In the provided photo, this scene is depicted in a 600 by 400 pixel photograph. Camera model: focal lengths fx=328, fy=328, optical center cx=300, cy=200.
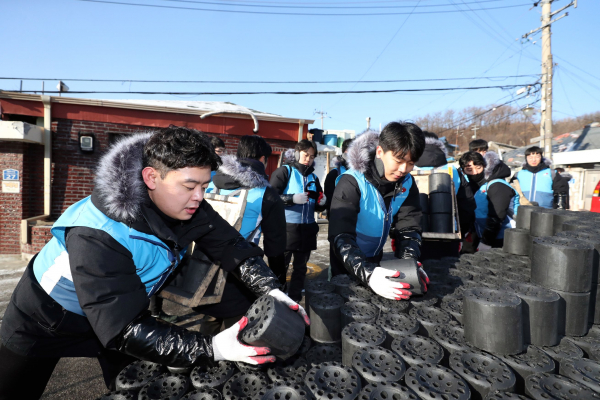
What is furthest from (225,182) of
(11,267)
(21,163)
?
(21,163)

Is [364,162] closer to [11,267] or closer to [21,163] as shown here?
[11,267]

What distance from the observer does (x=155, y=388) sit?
4.06ft

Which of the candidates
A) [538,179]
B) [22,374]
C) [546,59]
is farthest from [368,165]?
[546,59]

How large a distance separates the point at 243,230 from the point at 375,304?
1668mm

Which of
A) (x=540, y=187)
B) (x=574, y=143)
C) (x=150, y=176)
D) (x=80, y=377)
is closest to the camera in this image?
(x=150, y=176)

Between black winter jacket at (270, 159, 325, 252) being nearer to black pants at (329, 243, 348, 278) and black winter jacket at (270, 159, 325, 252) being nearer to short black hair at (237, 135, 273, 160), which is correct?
short black hair at (237, 135, 273, 160)

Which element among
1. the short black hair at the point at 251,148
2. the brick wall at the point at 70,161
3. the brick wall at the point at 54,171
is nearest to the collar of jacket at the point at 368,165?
the short black hair at the point at 251,148

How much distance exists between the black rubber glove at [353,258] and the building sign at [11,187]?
9.12m

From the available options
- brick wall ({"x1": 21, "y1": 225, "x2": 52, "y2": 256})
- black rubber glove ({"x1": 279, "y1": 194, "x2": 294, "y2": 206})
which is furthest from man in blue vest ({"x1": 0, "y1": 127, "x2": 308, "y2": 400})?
brick wall ({"x1": 21, "y1": 225, "x2": 52, "y2": 256})

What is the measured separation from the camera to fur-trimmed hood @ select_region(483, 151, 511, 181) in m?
4.58

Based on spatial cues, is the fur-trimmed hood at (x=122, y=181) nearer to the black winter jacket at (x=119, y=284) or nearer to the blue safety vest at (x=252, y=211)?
the black winter jacket at (x=119, y=284)

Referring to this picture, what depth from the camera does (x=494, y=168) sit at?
467cm

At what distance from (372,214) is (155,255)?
5.24ft

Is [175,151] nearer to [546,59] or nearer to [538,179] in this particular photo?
[538,179]
